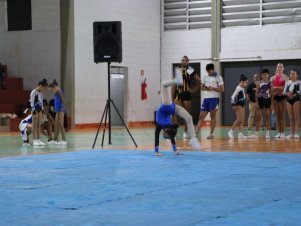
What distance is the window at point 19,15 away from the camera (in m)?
22.0

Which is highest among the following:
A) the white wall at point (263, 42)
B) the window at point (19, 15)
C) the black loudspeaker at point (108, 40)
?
the window at point (19, 15)

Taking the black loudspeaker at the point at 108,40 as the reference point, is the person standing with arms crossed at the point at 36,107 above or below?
below

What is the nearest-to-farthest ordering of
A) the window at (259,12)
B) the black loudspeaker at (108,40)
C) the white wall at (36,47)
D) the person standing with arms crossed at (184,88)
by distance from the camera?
the black loudspeaker at (108,40), the person standing with arms crossed at (184,88), the white wall at (36,47), the window at (259,12)

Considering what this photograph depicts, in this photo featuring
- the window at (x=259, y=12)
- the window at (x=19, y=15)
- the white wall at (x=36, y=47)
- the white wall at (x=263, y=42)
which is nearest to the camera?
the white wall at (x=36, y=47)

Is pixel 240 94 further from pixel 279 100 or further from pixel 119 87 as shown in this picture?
pixel 119 87

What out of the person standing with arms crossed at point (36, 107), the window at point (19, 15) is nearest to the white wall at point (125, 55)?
the window at point (19, 15)

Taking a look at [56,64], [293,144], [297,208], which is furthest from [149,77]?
[297,208]

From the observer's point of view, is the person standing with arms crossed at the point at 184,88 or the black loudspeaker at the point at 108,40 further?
the person standing with arms crossed at the point at 184,88

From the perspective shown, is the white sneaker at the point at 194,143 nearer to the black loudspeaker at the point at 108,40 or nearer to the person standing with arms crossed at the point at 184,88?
the black loudspeaker at the point at 108,40

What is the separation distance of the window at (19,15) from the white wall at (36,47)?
0.19 metres

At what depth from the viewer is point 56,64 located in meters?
21.3

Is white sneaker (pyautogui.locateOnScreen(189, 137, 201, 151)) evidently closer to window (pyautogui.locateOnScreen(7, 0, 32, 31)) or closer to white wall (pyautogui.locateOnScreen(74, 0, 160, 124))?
white wall (pyautogui.locateOnScreen(74, 0, 160, 124))

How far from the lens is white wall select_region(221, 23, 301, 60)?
2298 cm

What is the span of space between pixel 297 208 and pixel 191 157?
4684 mm
